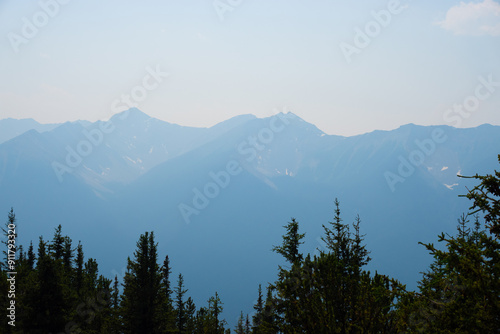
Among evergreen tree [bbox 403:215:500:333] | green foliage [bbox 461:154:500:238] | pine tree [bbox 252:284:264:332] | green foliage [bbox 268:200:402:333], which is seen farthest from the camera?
pine tree [bbox 252:284:264:332]

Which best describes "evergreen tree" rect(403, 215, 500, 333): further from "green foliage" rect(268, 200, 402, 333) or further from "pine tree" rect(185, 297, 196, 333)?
"pine tree" rect(185, 297, 196, 333)

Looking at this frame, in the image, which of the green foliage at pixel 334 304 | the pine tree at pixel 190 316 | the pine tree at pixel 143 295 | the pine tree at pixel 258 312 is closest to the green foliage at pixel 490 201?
the green foliage at pixel 334 304

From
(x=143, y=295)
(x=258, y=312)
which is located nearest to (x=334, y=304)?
(x=143, y=295)

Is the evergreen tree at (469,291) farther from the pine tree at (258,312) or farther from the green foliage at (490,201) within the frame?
the pine tree at (258,312)

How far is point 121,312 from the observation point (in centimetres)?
2219

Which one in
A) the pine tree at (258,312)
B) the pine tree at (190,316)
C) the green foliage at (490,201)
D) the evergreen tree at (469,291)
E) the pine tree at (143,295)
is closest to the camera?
the evergreen tree at (469,291)

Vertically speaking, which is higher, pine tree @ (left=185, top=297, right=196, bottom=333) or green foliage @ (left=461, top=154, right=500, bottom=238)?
pine tree @ (left=185, top=297, right=196, bottom=333)

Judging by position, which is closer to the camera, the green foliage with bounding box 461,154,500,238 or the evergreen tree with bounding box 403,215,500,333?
the evergreen tree with bounding box 403,215,500,333

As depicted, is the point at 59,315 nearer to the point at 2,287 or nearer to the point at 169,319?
the point at 169,319

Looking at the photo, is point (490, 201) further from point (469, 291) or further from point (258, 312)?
point (258, 312)

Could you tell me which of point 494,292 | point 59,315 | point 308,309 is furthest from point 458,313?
point 59,315

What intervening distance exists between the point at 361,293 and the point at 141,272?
16.0 m

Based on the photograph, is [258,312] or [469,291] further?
[258,312]

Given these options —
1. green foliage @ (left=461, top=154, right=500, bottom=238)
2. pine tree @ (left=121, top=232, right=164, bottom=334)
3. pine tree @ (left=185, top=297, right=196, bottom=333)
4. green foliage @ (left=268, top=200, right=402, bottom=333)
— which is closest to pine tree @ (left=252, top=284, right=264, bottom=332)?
pine tree @ (left=121, top=232, right=164, bottom=334)
